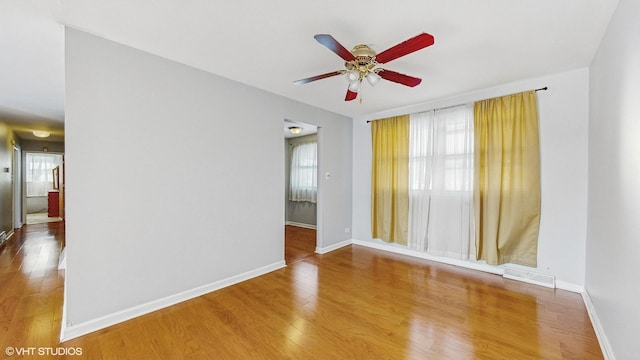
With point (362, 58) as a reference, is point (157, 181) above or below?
below

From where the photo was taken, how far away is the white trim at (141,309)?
1998 mm

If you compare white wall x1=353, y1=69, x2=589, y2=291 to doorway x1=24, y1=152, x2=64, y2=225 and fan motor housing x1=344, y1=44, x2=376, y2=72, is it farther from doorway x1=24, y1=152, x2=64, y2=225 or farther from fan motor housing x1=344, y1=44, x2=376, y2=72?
doorway x1=24, y1=152, x2=64, y2=225

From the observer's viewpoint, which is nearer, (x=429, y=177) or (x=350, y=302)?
(x=350, y=302)

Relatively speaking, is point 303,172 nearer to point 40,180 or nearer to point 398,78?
point 398,78

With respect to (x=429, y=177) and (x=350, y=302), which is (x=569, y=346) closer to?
(x=350, y=302)

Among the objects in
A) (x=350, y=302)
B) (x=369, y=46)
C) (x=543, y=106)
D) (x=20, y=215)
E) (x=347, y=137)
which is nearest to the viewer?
(x=369, y=46)

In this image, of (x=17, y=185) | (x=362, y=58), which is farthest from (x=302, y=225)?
(x=17, y=185)

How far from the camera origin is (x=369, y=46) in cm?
223

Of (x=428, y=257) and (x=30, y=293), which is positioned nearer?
(x=30, y=293)

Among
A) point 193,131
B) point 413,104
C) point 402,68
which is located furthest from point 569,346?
point 193,131

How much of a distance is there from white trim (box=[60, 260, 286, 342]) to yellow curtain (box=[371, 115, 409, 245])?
2.31 metres

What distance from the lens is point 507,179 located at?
324 cm

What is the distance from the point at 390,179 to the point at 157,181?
3395 millimetres

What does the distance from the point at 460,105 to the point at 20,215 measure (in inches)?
401
